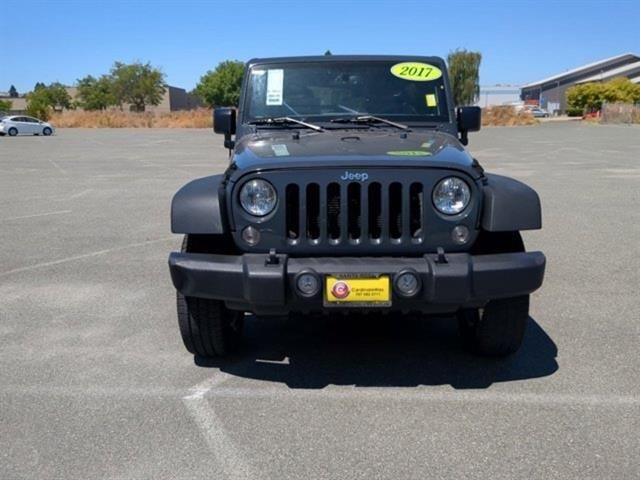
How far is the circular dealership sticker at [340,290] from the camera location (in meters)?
3.60

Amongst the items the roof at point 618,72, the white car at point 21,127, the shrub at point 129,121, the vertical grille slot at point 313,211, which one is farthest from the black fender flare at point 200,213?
the roof at point 618,72

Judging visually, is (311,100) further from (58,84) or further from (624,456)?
(58,84)

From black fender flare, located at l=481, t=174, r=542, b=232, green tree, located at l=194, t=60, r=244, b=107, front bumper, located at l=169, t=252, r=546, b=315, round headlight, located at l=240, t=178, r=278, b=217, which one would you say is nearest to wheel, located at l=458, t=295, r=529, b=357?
front bumper, located at l=169, t=252, r=546, b=315

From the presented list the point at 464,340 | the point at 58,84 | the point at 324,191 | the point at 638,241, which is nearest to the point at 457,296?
the point at 324,191

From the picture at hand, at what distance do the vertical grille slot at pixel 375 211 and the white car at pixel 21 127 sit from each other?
143 feet

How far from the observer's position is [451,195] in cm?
384

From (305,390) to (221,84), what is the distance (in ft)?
313

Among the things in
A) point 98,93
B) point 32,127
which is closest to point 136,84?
point 98,93

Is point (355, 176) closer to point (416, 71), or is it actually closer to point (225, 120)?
point (225, 120)

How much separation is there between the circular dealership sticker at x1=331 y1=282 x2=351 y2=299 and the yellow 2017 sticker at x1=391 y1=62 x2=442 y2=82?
2.42 m

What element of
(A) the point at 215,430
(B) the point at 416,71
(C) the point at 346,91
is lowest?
(A) the point at 215,430

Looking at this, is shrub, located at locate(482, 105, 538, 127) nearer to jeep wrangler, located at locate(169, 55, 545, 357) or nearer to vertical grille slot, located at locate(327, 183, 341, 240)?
jeep wrangler, located at locate(169, 55, 545, 357)

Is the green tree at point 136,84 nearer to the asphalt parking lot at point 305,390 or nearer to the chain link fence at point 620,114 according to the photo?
the chain link fence at point 620,114

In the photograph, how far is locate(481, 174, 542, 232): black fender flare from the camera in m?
3.79
